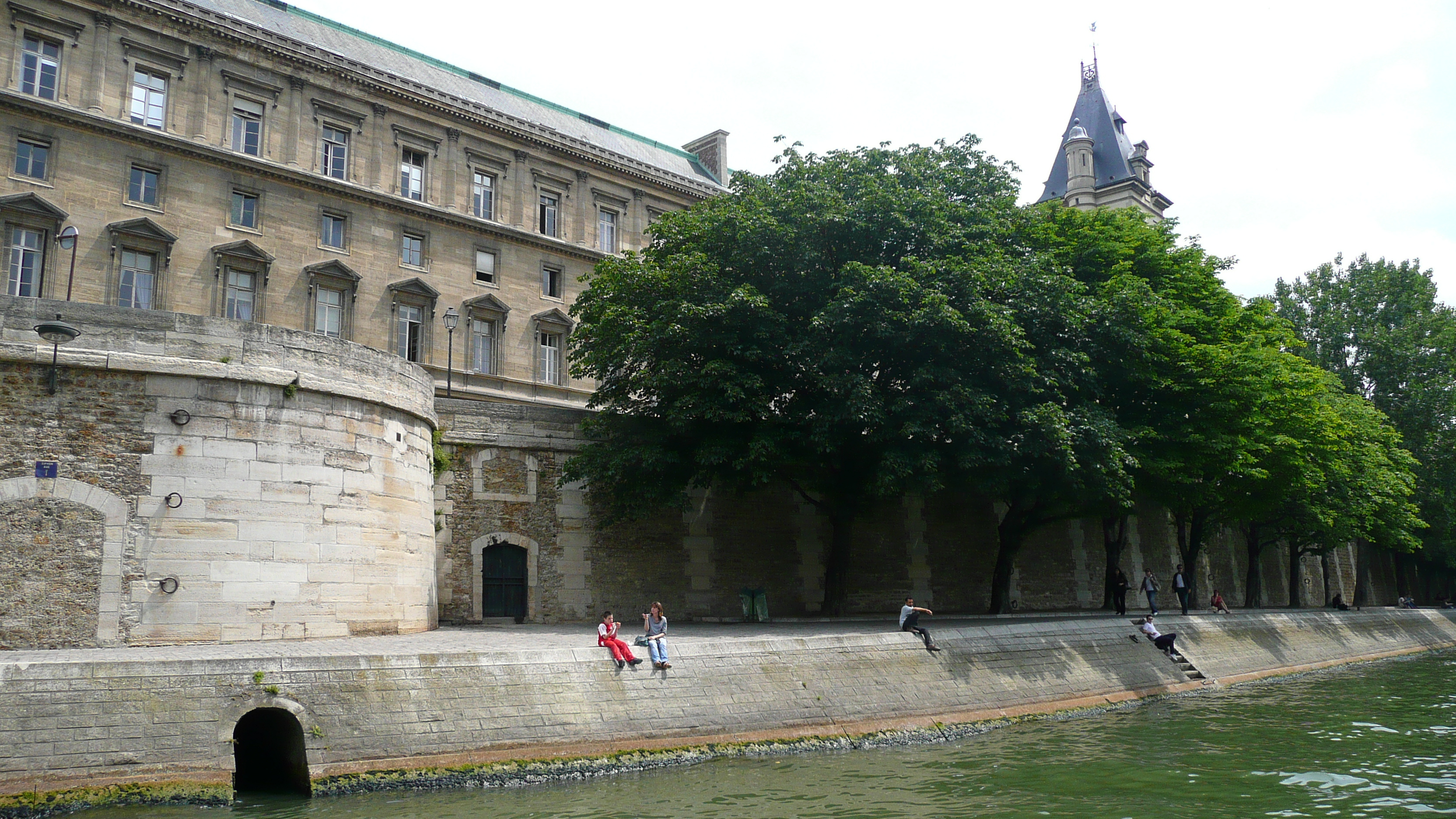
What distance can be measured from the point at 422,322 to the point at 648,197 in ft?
39.6

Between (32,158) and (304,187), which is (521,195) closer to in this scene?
(304,187)

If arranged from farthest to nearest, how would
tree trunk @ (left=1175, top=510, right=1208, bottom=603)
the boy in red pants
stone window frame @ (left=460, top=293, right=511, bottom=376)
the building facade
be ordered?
stone window frame @ (left=460, top=293, right=511, bottom=376) < tree trunk @ (left=1175, top=510, right=1208, bottom=603) < the building facade < the boy in red pants

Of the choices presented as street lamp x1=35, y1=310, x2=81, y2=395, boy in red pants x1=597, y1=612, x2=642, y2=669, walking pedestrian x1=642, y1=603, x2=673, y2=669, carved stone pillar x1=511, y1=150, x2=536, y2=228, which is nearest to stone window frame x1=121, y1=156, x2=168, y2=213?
carved stone pillar x1=511, y1=150, x2=536, y2=228

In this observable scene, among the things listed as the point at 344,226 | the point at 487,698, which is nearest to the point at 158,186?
the point at 344,226

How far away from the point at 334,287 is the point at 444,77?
11668 millimetres

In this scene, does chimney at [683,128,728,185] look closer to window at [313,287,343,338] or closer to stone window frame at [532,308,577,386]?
stone window frame at [532,308,577,386]

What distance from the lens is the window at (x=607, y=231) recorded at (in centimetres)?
4466

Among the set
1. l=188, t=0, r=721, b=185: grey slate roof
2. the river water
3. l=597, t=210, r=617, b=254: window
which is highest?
l=188, t=0, r=721, b=185: grey slate roof

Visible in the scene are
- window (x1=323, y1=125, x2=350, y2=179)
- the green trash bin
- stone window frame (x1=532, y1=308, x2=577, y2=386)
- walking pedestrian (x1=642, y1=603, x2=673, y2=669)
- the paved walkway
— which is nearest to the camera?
the paved walkway

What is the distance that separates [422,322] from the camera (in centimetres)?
3897

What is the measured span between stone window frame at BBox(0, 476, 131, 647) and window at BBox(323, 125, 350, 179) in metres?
22.6

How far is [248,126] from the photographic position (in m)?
35.7

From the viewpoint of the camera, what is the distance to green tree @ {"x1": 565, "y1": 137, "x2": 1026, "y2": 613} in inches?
963

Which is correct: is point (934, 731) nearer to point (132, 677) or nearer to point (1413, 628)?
point (132, 677)
